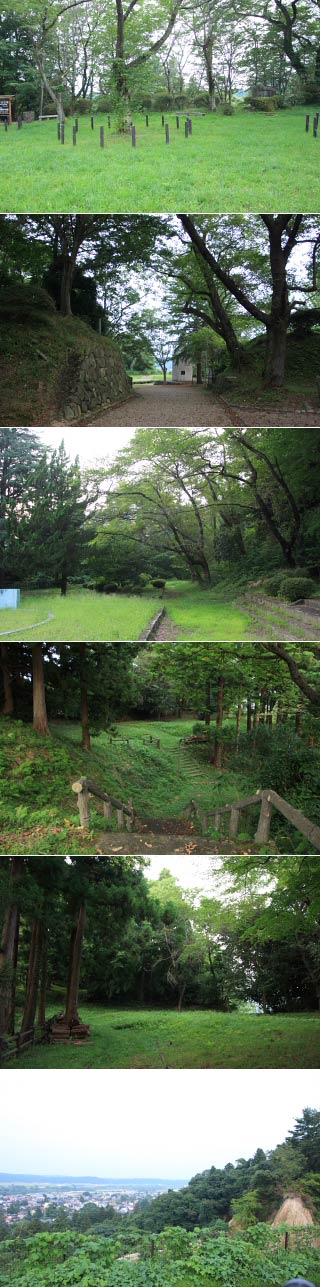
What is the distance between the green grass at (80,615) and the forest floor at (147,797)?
746 mm

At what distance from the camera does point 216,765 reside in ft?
20.0

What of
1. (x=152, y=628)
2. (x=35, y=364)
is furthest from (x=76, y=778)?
(x=35, y=364)

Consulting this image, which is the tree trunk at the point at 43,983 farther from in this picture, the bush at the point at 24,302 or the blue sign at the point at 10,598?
the bush at the point at 24,302

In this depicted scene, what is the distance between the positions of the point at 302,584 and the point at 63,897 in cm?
245

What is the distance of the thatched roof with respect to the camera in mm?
5359

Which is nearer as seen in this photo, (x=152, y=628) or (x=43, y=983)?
(x=152, y=628)

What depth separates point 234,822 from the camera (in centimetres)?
602

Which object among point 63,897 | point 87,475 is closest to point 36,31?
point 87,475

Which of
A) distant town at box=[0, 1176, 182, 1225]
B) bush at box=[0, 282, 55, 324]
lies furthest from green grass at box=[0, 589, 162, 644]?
distant town at box=[0, 1176, 182, 1225]

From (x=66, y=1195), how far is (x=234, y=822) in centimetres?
230

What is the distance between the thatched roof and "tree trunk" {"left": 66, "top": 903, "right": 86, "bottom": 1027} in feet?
5.19

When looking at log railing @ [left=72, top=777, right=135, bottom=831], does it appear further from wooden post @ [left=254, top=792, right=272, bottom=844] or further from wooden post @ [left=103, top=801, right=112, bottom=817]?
wooden post @ [left=254, top=792, right=272, bottom=844]

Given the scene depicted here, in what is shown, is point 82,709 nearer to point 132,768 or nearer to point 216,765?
point 132,768

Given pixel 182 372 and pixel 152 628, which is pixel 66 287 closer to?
pixel 182 372
